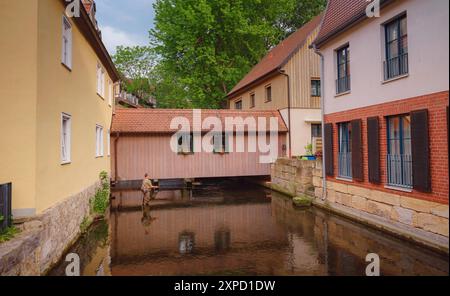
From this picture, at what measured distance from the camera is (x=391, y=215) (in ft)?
30.6

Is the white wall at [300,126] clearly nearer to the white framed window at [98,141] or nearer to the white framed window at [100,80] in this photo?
the white framed window at [100,80]

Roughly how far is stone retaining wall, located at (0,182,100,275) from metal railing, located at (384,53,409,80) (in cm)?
965

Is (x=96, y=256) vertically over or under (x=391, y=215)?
under

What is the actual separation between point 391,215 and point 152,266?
673 centimetres

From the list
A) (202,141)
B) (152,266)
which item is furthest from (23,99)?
(202,141)

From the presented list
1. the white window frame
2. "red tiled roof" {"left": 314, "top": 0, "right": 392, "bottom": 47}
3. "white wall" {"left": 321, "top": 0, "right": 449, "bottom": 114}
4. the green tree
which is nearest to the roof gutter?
the white window frame

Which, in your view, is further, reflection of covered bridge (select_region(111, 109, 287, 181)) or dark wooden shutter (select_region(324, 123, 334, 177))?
reflection of covered bridge (select_region(111, 109, 287, 181))

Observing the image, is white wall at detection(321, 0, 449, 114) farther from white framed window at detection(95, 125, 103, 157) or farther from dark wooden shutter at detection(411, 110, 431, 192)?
white framed window at detection(95, 125, 103, 157)

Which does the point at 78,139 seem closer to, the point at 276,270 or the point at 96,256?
the point at 96,256

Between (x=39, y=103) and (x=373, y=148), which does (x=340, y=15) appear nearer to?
(x=373, y=148)

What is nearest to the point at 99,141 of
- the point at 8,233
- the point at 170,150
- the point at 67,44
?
the point at 170,150

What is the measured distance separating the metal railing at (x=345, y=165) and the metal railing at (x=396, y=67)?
318cm

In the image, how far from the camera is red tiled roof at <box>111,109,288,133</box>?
1767cm

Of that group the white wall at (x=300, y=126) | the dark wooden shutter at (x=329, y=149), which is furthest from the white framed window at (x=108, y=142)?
the dark wooden shutter at (x=329, y=149)
